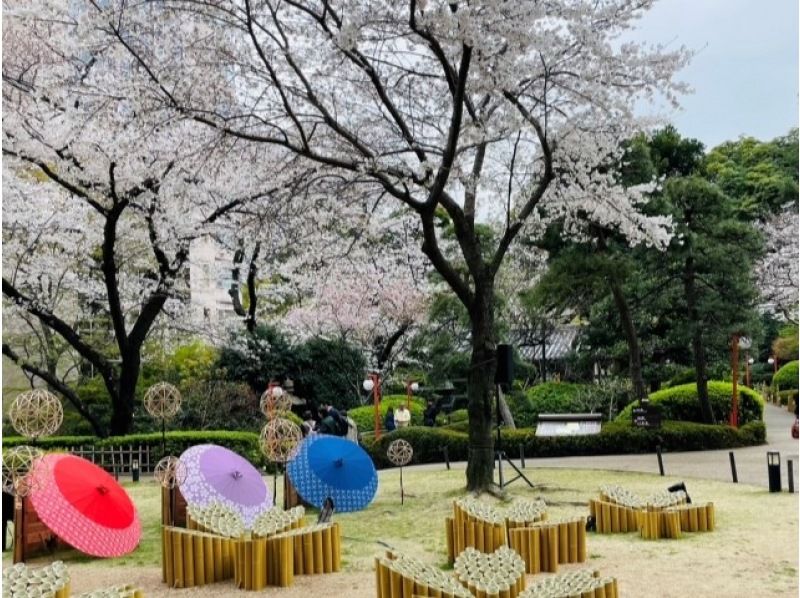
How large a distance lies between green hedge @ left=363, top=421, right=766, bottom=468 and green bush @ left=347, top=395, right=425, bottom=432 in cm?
441

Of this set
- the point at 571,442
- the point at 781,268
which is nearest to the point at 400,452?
the point at 571,442

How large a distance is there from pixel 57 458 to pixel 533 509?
424 cm

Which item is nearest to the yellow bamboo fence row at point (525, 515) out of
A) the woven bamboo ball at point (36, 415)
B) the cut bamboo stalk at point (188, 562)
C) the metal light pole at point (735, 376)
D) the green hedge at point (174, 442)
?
the cut bamboo stalk at point (188, 562)

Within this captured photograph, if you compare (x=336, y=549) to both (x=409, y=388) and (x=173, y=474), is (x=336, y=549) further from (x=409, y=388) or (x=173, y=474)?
(x=409, y=388)

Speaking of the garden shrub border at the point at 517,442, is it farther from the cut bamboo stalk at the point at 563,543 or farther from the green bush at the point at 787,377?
the green bush at the point at 787,377

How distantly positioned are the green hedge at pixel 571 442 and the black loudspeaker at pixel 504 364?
18.9 feet

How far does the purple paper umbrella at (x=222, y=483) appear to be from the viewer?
25.0 feet

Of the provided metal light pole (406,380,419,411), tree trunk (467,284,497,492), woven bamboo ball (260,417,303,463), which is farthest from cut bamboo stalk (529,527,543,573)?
metal light pole (406,380,419,411)

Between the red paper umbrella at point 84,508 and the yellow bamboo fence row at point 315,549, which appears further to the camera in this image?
the red paper umbrella at point 84,508

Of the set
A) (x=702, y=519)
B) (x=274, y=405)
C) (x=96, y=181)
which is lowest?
(x=702, y=519)

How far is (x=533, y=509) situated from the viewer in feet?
22.3

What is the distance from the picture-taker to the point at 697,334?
17438mm

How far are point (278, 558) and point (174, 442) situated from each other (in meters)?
10.7

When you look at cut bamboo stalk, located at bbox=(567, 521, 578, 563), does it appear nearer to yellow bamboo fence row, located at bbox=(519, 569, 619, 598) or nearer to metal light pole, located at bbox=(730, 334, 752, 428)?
yellow bamboo fence row, located at bbox=(519, 569, 619, 598)
